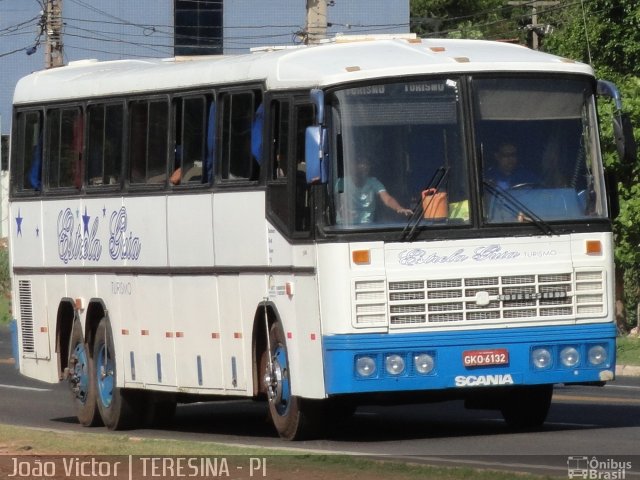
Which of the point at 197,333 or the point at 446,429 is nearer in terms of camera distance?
the point at 446,429

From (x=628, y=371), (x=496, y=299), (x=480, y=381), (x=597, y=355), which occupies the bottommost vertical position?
(x=628, y=371)

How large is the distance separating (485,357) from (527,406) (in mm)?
1800

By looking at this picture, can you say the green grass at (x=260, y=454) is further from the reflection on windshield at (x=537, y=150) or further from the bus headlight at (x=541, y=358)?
the reflection on windshield at (x=537, y=150)

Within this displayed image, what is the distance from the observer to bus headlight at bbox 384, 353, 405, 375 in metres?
14.1

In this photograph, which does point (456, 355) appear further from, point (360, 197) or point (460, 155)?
point (460, 155)

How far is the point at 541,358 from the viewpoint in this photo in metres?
14.4

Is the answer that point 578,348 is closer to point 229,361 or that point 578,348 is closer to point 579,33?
point 229,361

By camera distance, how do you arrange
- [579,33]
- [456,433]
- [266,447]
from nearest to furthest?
[266,447], [456,433], [579,33]

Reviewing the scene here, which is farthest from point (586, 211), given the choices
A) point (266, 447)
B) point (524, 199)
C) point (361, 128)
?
point (266, 447)

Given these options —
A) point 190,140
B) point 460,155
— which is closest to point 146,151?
point 190,140

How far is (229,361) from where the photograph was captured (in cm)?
1602

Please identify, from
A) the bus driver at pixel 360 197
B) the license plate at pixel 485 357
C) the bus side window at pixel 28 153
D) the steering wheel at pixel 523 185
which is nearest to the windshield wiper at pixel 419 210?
the bus driver at pixel 360 197

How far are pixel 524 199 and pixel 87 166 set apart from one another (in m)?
5.60

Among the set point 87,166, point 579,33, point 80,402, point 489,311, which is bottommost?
point 80,402
